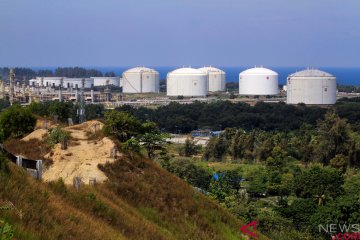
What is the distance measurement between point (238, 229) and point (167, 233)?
2306 mm

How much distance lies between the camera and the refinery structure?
69312mm

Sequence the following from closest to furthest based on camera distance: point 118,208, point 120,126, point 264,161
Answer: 1. point 118,208
2. point 120,126
3. point 264,161

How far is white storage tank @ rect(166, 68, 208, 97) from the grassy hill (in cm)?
6776

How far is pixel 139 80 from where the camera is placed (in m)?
91.6

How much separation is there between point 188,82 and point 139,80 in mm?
11417

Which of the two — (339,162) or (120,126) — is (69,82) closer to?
(339,162)

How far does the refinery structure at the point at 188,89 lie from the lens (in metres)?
69.3

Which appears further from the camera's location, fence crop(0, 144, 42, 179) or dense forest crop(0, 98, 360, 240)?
dense forest crop(0, 98, 360, 240)

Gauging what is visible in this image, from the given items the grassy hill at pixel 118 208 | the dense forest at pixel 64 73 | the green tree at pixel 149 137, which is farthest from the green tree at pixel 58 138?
the dense forest at pixel 64 73

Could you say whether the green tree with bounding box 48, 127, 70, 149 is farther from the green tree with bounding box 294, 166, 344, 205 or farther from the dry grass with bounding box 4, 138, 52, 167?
the green tree with bounding box 294, 166, 344, 205

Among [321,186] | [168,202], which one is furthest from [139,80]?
[168,202]

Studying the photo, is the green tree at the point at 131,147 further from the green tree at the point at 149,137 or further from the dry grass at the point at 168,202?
the green tree at the point at 149,137

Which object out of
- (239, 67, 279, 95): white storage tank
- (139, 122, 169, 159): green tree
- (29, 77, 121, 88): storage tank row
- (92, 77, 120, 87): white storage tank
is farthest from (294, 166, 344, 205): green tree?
(92, 77, 120, 87): white storage tank

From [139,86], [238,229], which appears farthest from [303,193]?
[139,86]
